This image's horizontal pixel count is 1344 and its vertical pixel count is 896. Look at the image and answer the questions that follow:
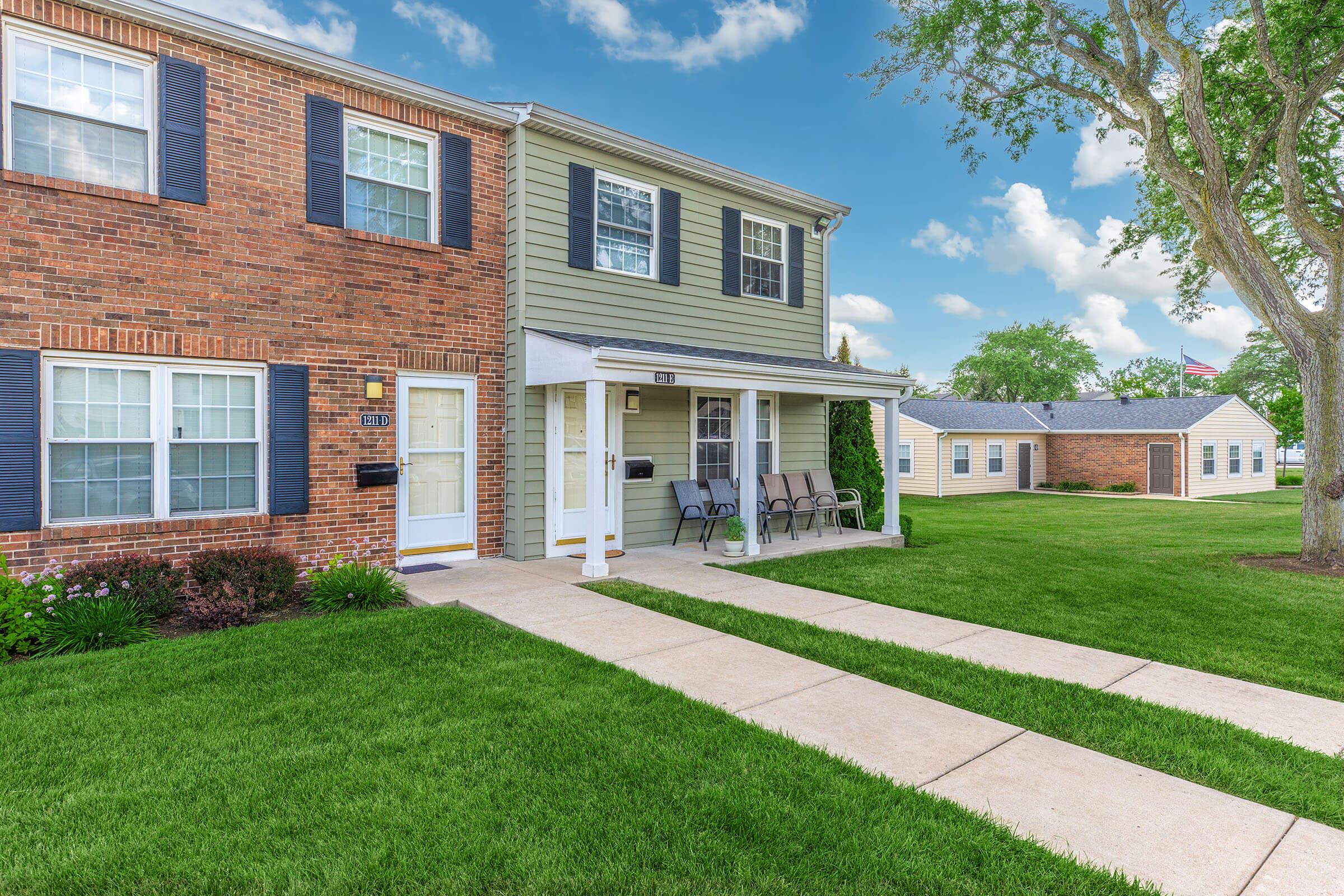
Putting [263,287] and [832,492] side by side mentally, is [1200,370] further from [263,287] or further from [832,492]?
[263,287]

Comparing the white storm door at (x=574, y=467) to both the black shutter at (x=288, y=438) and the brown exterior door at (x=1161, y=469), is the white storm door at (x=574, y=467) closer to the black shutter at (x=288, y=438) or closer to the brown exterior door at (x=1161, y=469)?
the black shutter at (x=288, y=438)

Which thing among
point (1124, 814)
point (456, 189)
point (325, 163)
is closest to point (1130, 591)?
point (1124, 814)

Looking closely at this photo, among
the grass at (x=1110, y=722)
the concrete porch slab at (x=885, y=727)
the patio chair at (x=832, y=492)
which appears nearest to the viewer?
the grass at (x=1110, y=722)

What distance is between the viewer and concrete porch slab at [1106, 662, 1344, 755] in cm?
362

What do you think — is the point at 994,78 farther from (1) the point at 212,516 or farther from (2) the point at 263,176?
(1) the point at 212,516

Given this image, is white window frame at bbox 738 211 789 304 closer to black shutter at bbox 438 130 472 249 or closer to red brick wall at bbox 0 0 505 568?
red brick wall at bbox 0 0 505 568

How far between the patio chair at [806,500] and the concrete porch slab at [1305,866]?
25.7ft

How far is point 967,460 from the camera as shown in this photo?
2448 cm

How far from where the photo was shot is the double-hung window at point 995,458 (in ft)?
82.0

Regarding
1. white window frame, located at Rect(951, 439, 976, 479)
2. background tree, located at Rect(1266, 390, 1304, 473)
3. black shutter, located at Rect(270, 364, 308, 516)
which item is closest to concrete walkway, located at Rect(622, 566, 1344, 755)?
black shutter, located at Rect(270, 364, 308, 516)

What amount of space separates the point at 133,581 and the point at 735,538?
20.0ft

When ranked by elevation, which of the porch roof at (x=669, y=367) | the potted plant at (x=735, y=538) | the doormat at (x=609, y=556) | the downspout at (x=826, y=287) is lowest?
the doormat at (x=609, y=556)

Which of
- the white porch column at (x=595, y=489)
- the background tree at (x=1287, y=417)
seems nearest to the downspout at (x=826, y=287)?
the white porch column at (x=595, y=489)

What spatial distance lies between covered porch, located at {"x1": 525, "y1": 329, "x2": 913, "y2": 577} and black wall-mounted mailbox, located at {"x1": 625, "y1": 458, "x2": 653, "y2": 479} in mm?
11
